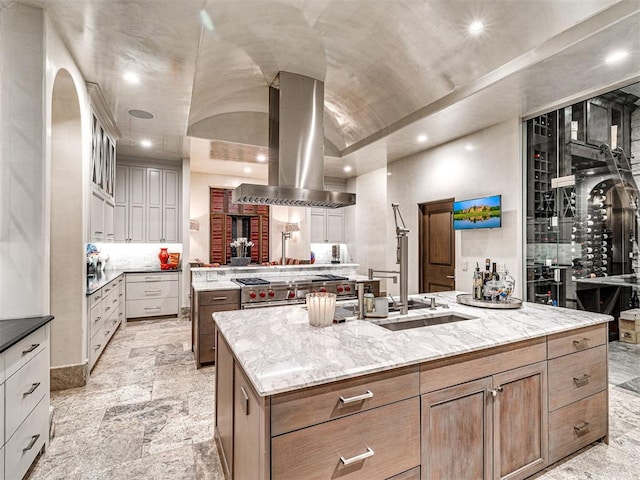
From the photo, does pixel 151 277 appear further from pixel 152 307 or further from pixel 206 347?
pixel 206 347

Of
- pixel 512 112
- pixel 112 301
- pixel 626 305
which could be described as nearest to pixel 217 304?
pixel 112 301

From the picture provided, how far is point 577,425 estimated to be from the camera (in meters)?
1.97

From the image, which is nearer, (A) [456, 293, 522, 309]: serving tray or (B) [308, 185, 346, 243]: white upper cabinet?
(A) [456, 293, 522, 309]: serving tray

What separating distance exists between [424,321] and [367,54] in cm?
295

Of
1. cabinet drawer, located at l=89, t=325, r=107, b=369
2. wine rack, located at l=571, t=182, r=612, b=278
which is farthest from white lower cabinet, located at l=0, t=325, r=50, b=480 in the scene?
wine rack, located at l=571, t=182, r=612, b=278

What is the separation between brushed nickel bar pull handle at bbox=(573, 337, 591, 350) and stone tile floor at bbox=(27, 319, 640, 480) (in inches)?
27.6

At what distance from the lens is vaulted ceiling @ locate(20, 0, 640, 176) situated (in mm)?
2404

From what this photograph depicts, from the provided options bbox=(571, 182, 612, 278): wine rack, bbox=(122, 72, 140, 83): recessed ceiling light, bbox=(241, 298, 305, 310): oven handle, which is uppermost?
bbox=(122, 72, 140, 83): recessed ceiling light

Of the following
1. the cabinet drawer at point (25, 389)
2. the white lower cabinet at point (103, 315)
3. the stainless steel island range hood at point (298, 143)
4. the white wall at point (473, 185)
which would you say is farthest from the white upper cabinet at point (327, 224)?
the cabinet drawer at point (25, 389)

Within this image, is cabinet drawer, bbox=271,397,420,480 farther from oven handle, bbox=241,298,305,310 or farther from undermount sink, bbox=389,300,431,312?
oven handle, bbox=241,298,305,310

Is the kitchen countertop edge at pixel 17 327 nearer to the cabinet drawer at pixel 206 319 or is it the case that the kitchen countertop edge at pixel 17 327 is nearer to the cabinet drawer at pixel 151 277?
the cabinet drawer at pixel 206 319

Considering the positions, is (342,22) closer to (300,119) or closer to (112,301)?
(300,119)

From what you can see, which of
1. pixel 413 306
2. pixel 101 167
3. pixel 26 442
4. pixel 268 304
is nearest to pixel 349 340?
pixel 413 306

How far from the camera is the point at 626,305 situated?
10.9 feet
